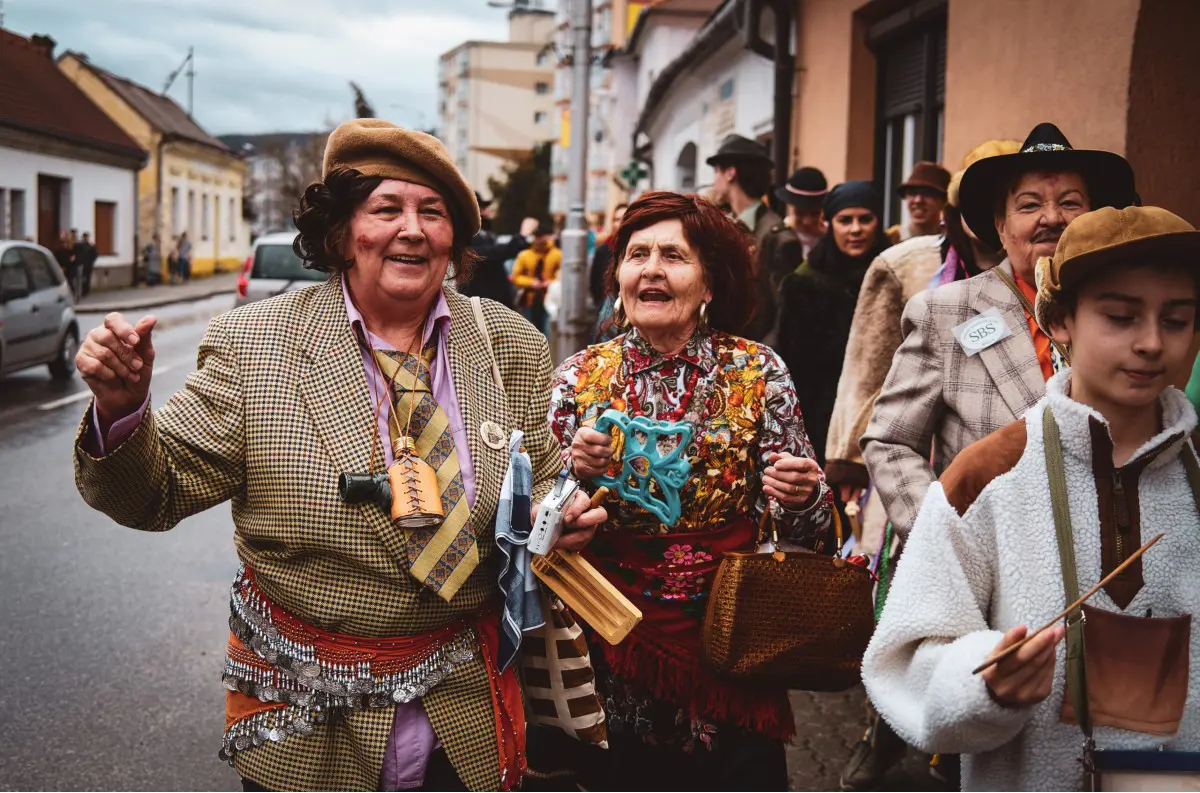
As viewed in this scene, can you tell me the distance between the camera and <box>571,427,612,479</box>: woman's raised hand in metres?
3.24

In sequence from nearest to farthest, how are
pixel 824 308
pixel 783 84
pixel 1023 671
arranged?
1. pixel 1023 671
2. pixel 824 308
3. pixel 783 84

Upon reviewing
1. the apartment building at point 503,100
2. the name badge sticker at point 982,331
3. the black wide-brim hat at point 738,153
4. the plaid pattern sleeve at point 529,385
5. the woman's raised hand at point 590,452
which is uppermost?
the apartment building at point 503,100

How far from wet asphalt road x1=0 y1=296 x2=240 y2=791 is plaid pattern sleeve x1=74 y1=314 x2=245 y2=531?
232 cm

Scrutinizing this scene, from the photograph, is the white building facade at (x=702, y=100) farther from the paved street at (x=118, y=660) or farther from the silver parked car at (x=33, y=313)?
the silver parked car at (x=33, y=313)

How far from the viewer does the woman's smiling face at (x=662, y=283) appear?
139 inches

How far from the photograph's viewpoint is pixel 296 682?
267 centimetres

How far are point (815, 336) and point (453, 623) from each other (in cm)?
349

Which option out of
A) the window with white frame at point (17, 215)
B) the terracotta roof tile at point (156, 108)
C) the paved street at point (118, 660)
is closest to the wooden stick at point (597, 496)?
the paved street at point (118, 660)

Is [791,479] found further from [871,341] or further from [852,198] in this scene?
[852,198]

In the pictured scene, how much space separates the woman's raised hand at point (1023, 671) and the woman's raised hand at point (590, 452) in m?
1.45

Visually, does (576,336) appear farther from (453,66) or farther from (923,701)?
(453,66)

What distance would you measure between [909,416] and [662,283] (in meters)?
0.76

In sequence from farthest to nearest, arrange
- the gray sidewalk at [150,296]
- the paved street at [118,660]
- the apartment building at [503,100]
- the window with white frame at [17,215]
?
the apartment building at [503,100], the window with white frame at [17,215], the gray sidewalk at [150,296], the paved street at [118,660]

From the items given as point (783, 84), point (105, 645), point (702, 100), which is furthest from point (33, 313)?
point (702, 100)
